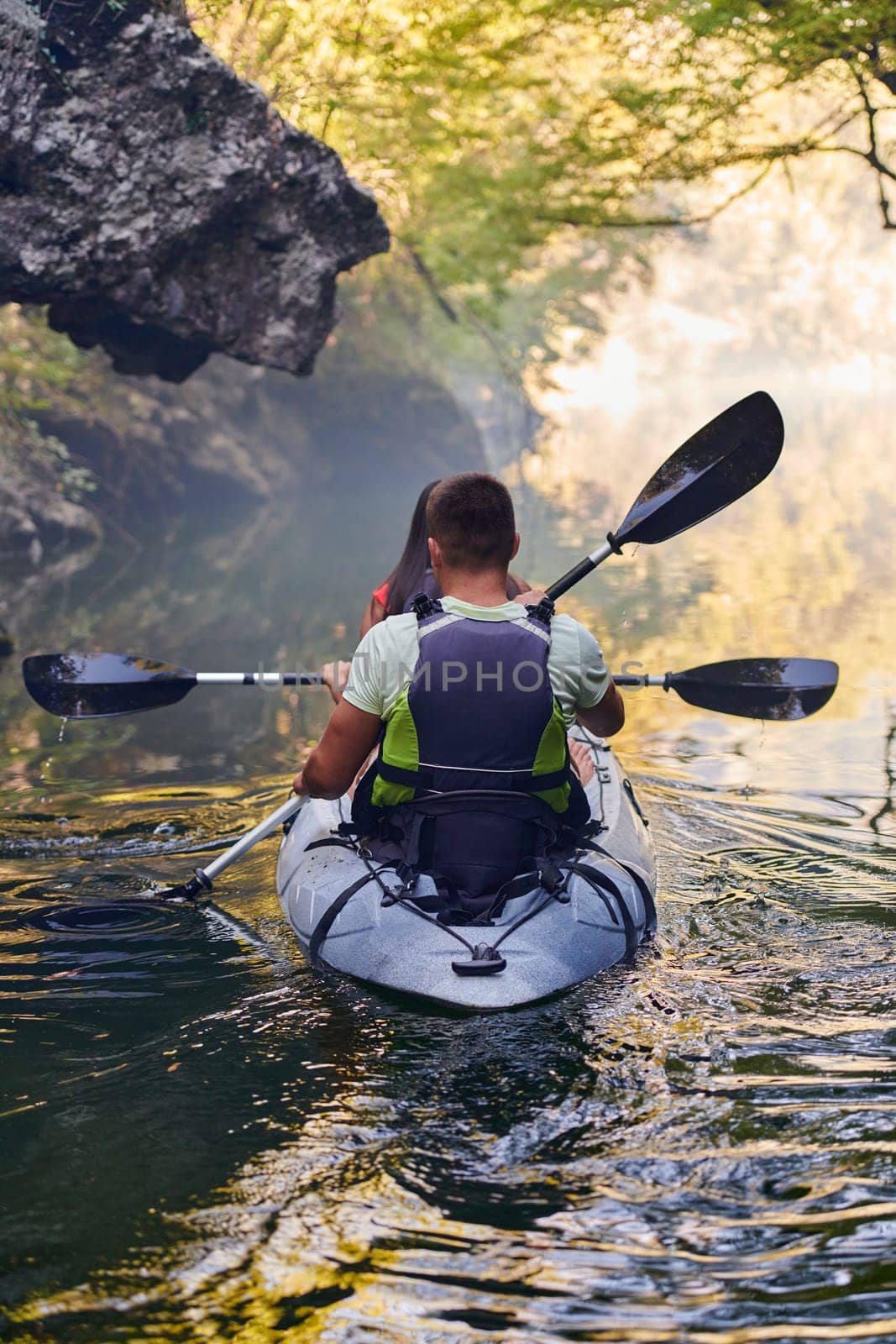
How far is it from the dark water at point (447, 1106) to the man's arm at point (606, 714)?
2.45ft

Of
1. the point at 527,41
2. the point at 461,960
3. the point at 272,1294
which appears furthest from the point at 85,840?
the point at 527,41

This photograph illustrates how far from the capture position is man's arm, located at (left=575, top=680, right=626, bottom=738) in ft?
13.6

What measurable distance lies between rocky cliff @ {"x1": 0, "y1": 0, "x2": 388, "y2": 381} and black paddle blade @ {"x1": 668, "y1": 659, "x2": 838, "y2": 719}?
15.6 feet

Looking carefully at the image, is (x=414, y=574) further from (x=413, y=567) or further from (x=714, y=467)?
(x=714, y=467)

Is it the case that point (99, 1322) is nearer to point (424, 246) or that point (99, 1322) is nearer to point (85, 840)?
point (85, 840)

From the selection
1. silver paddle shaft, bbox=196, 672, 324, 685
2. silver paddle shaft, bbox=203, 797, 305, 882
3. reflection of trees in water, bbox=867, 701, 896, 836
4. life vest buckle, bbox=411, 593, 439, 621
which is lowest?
silver paddle shaft, bbox=203, 797, 305, 882

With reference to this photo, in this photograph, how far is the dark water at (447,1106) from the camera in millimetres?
2611

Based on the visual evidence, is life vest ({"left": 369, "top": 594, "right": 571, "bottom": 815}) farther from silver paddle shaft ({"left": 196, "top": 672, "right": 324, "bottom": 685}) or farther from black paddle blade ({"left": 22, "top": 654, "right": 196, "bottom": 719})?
black paddle blade ({"left": 22, "top": 654, "right": 196, "bottom": 719})

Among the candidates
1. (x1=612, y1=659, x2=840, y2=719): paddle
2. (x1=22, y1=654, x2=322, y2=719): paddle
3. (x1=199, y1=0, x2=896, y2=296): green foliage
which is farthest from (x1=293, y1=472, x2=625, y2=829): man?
(x1=199, y1=0, x2=896, y2=296): green foliage

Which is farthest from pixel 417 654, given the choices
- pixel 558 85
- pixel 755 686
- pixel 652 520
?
pixel 558 85

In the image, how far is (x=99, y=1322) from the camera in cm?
259

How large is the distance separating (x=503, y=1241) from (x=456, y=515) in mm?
1856

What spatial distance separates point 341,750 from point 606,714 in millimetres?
813

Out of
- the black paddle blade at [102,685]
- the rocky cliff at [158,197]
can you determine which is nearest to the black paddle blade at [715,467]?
the black paddle blade at [102,685]
